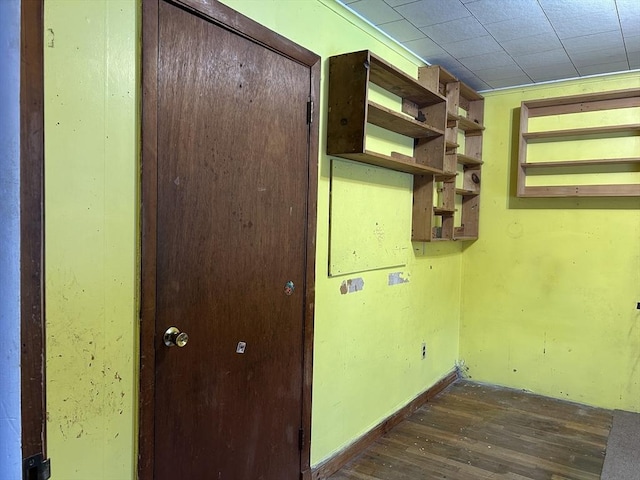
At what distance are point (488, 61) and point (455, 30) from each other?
656 millimetres

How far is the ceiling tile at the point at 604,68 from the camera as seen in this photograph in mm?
3182

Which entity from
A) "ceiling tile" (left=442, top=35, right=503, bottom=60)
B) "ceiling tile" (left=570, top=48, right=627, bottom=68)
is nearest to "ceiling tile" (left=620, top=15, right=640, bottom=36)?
"ceiling tile" (left=570, top=48, right=627, bottom=68)

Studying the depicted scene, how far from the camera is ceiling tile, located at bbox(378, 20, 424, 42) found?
8.46ft

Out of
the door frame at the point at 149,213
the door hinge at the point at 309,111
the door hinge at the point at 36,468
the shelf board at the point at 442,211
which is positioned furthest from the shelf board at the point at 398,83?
the door hinge at the point at 36,468

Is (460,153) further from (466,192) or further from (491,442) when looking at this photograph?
(491,442)

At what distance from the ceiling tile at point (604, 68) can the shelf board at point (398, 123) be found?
1247mm

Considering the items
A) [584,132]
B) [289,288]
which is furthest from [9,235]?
[584,132]

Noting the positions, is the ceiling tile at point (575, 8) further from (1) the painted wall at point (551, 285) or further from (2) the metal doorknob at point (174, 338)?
(2) the metal doorknob at point (174, 338)

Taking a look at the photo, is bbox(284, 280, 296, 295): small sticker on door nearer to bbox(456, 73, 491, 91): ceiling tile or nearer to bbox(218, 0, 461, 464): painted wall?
bbox(218, 0, 461, 464): painted wall

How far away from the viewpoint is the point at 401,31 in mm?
2676

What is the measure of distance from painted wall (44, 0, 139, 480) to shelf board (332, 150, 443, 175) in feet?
3.86

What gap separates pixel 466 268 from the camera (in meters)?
4.07

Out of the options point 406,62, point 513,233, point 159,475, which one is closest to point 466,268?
point 513,233

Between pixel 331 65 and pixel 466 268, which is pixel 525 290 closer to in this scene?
A: pixel 466 268
